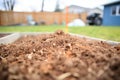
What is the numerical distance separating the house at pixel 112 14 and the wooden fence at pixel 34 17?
4748mm

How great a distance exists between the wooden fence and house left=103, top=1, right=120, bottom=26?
475 cm

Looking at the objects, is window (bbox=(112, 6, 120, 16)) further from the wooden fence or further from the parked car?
the wooden fence

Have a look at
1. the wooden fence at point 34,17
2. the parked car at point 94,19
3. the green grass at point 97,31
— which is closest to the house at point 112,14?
the parked car at point 94,19

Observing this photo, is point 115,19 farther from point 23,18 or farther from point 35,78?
point 35,78

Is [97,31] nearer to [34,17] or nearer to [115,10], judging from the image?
[115,10]

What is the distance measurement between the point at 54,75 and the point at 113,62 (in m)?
0.66

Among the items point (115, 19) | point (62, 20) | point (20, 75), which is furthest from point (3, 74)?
point (62, 20)

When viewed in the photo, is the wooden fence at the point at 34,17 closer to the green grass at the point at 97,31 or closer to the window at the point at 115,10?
the window at the point at 115,10

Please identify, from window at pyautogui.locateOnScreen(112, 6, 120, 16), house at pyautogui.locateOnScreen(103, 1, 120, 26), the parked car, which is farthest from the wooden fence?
window at pyautogui.locateOnScreen(112, 6, 120, 16)

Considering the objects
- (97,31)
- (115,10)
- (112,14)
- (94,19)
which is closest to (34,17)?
(94,19)

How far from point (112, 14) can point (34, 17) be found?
10034 millimetres

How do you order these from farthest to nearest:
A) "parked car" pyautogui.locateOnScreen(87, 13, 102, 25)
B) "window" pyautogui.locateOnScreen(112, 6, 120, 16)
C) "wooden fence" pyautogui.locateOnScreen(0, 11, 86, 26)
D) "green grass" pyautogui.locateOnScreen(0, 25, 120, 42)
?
"parked car" pyautogui.locateOnScreen(87, 13, 102, 25)
"wooden fence" pyautogui.locateOnScreen(0, 11, 86, 26)
"window" pyautogui.locateOnScreen(112, 6, 120, 16)
"green grass" pyautogui.locateOnScreen(0, 25, 120, 42)

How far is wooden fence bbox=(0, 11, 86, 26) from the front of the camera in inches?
678

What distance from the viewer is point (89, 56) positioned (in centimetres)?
A: 194
